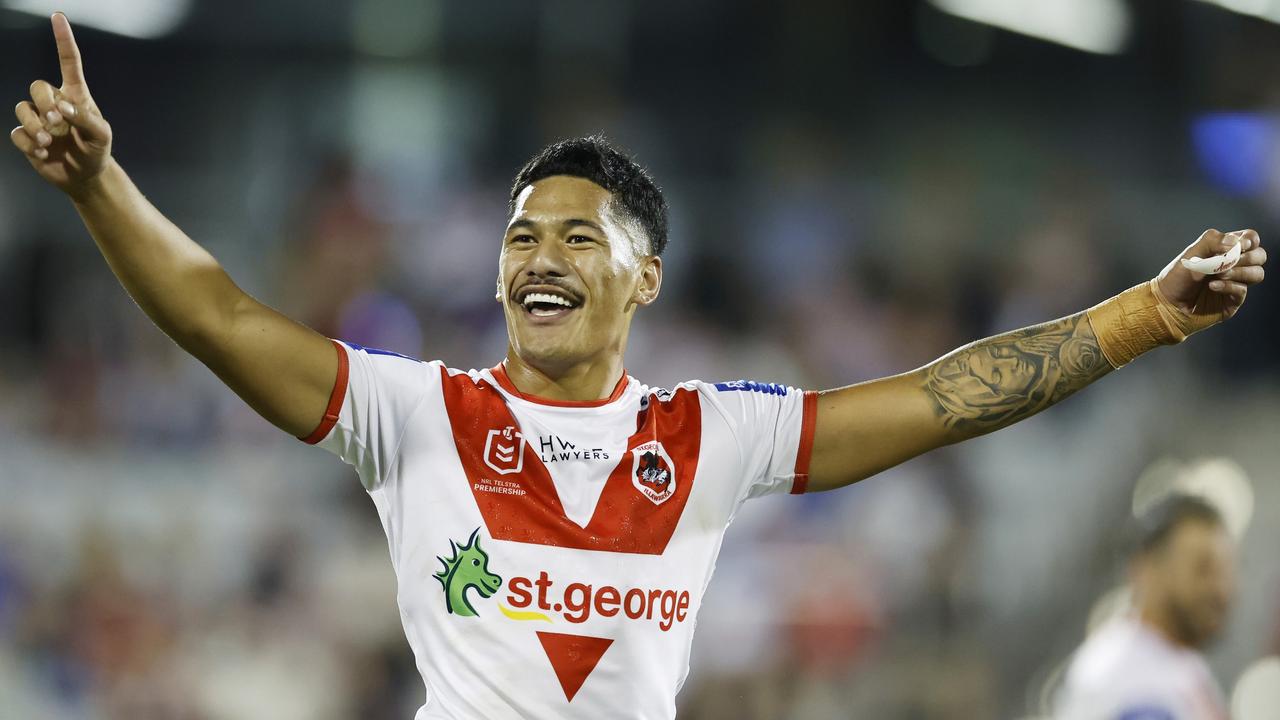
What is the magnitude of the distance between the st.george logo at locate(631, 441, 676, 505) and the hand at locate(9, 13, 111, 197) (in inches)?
57.8

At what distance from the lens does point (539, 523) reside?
338 centimetres

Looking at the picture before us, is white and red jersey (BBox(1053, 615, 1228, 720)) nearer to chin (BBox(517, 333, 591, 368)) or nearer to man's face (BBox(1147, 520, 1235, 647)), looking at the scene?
man's face (BBox(1147, 520, 1235, 647))

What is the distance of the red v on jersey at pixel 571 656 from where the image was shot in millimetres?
3289

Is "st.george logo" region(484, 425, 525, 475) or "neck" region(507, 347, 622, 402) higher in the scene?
"neck" region(507, 347, 622, 402)

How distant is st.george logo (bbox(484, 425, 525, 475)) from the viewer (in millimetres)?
3441

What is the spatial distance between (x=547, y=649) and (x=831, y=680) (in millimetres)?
4429

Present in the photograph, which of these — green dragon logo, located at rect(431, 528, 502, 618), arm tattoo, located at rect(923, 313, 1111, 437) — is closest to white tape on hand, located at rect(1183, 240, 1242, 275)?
arm tattoo, located at rect(923, 313, 1111, 437)

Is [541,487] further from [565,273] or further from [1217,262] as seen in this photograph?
[1217,262]

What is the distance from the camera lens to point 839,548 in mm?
7633

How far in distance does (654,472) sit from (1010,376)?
986mm

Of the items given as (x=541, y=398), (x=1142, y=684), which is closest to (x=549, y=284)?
(x=541, y=398)

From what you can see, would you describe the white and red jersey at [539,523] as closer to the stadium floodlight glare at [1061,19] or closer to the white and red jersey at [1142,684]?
the white and red jersey at [1142,684]

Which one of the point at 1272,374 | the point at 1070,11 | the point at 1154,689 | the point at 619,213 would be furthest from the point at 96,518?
the point at 1070,11

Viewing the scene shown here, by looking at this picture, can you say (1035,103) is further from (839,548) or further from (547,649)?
(547,649)
